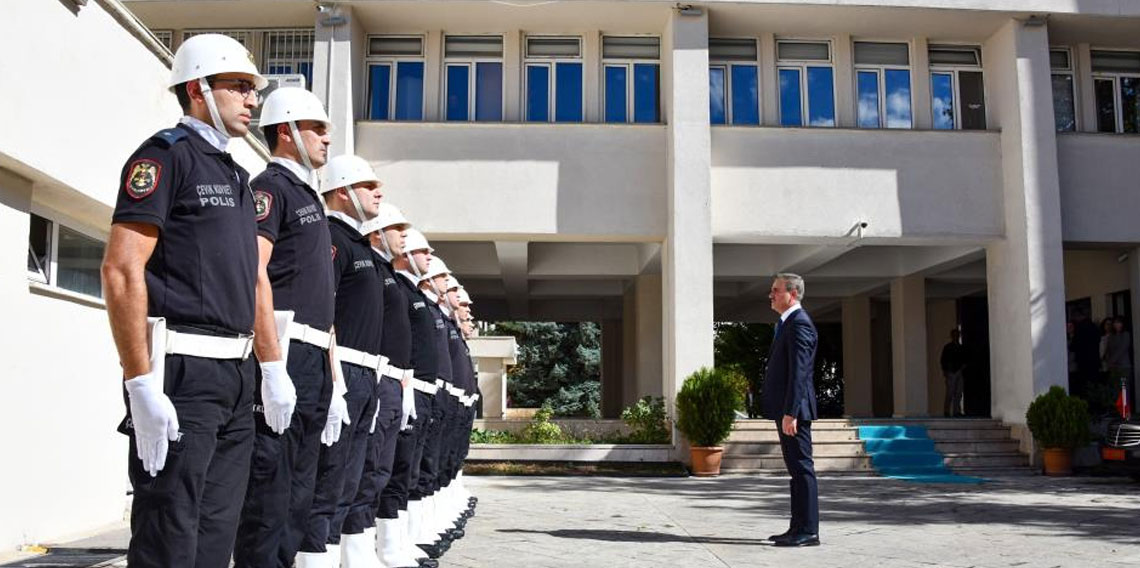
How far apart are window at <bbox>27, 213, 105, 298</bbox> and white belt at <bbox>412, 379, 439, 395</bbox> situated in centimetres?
287

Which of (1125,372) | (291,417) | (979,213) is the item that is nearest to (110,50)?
(291,417)

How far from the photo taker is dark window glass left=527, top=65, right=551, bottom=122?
705 inches

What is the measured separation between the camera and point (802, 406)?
7.93m

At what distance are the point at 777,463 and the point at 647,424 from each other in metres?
2.01

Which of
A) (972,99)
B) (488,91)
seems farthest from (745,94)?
(488,91)

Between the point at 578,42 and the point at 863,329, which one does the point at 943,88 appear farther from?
the point at 863,329

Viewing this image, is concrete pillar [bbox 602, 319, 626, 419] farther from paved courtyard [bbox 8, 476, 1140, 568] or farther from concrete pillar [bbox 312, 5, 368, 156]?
paved courtyard [bbox 8, 476, 1140, 568]

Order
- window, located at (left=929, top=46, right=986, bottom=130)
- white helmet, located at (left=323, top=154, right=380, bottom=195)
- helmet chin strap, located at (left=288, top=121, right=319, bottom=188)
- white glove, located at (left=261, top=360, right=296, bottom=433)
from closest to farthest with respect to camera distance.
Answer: white glove, located at (left=261, top=360, right=296, bottom=433) < helmet chin strap, located at (left=288, top=121, right=319, bottom=188) < white helmet, located at (left=323, top=154, right=380, bottom=195) < window, located at (left=929, top=46, right=986, bottom=130)

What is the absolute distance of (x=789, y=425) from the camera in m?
7.86

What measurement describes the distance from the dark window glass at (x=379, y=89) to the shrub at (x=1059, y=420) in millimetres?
10834

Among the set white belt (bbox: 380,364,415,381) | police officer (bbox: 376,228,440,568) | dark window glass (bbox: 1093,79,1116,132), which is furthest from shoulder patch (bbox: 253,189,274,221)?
dark window glass (bbox: 1093,79,1116,132)

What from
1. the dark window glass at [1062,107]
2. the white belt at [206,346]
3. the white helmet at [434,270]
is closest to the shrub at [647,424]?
the dark window glass at [1062,107]

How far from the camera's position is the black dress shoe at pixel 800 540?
792 centimetres

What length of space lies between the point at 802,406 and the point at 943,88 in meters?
12.1
